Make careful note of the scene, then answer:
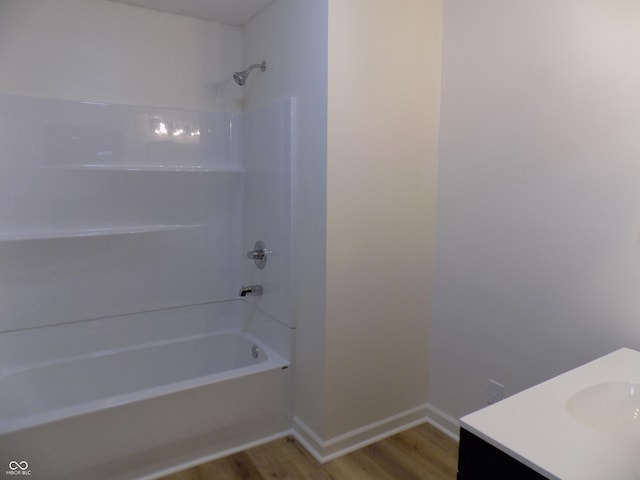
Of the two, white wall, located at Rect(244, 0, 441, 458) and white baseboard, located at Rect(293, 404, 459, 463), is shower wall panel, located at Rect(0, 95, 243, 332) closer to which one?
white wall, located at Rect(244, 0, 441, 458)

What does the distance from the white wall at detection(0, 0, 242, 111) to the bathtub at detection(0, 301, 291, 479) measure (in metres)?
1.32

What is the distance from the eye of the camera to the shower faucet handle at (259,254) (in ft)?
8.27

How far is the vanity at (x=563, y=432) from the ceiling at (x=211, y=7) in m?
2.31

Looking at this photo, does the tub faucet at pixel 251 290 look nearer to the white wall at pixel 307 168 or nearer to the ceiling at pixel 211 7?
the white wall at pixel 307 168

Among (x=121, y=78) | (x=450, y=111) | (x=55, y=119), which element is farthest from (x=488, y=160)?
(x=55, y=119)

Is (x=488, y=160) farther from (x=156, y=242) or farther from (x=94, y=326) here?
(x=94, y=326)

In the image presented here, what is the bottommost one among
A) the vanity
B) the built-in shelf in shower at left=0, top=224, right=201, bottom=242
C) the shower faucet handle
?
the vanity

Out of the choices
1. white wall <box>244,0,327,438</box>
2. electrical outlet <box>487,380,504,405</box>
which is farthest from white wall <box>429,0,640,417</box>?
white wall <box>244,0,327,438</box>

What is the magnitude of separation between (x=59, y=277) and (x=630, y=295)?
8.87 ft

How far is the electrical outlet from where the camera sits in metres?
2.03

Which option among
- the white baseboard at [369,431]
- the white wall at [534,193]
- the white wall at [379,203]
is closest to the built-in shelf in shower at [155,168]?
the white wall at [379,203]

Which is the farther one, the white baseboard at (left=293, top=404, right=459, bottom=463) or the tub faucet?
Answer: the tub faucet

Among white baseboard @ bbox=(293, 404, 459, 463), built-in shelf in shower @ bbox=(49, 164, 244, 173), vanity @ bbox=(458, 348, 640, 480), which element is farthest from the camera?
built-in shelf in shower @ bbox=(49, 164, 244, 173)

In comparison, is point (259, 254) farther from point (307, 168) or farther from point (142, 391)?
point (142, 391)
